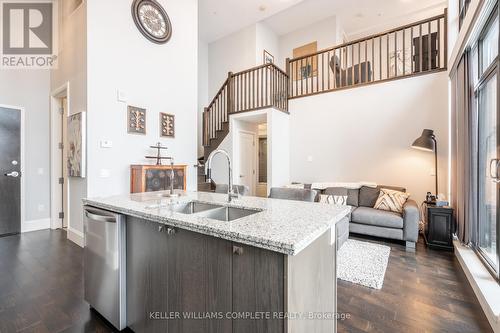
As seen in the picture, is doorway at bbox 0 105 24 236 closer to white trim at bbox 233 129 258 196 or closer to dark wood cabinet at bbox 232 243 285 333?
white trim at bbox 233 129 258 196

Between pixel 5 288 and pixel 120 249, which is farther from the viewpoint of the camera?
pixel 5 288

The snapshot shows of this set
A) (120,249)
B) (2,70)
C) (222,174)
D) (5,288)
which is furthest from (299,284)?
(2,70)

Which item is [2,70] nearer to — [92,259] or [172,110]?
[172,110]

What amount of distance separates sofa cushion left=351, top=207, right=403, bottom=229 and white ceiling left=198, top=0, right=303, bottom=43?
523 cm

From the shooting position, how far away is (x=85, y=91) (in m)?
3.25

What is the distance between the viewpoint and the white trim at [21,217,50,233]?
405cm

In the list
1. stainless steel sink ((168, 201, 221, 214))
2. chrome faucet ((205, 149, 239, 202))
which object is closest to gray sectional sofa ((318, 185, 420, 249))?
chrome faucet ((205, 149, 239, 202))

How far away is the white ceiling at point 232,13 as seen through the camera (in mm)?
5762

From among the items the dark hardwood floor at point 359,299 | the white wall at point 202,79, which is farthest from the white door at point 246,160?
the dark hardwood floor at point 359,299

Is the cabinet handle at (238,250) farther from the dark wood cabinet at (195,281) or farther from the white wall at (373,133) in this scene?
the white wall at (373,133)

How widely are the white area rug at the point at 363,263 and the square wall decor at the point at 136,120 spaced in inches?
135

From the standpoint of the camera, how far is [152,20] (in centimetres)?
394

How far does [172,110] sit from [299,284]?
12.9 feet

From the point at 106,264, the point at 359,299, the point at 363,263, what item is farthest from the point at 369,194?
the point at 106,264
